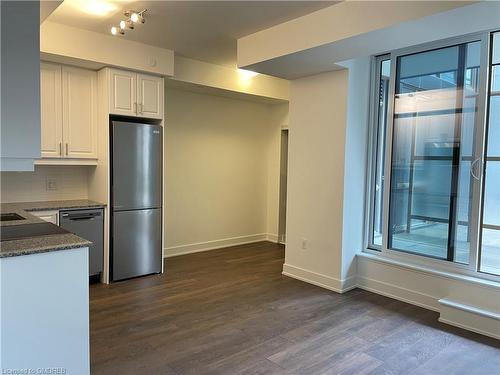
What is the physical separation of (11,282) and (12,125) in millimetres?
897

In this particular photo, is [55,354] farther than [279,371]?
No

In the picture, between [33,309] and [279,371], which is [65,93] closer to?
[33,309]

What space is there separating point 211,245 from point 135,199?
6.21ft

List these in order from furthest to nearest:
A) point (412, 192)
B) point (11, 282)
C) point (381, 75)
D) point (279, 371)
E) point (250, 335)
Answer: point (381, 75) < point (412, 192) < point (250, 335) < point (279, 371) < point (11, 282)

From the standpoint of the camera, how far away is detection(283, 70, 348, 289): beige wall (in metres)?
4.01

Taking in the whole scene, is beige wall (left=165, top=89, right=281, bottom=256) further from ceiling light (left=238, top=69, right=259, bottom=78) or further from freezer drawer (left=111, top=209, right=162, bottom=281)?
freezer drawer (left=111, top=209, right=162, bottom=281)

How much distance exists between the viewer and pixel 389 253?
13.3 ft

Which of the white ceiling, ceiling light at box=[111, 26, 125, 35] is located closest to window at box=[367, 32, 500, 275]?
the white ceiling

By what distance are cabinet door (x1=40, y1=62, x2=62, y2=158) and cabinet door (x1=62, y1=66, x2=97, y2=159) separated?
0.20 ft

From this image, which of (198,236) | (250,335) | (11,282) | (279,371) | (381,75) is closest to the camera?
(11,282)

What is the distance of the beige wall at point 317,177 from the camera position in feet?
13.1

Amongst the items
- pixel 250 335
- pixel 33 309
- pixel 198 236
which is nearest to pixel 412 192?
pixel 250 335

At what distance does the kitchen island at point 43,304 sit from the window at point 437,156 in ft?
10.4

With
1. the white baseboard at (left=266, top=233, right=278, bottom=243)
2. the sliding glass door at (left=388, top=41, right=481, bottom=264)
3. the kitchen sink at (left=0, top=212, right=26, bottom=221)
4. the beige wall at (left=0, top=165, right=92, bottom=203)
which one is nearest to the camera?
the kitchen sink at (left=0, top=212, right=26, bottom=221)
